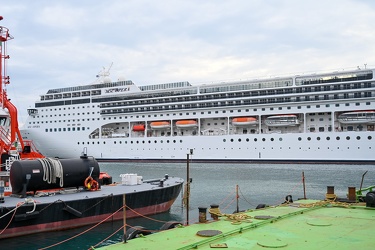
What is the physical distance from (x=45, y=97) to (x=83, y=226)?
206 ft

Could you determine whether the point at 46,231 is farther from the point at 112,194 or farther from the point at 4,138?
the point at 4,138

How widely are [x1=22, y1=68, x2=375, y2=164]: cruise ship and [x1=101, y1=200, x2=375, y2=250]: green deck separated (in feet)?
131

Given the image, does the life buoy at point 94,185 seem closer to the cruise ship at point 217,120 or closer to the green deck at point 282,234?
the green deck at point 282,234

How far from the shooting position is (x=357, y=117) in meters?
48.5

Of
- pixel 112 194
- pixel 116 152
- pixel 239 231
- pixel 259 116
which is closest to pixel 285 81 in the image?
pixel 259 116

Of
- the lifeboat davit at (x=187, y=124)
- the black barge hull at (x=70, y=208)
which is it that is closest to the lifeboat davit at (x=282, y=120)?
the lifeboat davit at (x=187, y=124)

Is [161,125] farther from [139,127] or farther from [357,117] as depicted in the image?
[357,117]

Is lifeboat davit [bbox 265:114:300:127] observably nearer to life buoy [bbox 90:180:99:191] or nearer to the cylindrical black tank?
life buoy [bbox 90:180:99:191]

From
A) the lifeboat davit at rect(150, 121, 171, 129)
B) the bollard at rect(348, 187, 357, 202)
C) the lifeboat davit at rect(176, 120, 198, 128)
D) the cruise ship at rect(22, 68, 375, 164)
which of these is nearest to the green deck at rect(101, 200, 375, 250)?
the bollard at rect(348, 187, 357, 202)

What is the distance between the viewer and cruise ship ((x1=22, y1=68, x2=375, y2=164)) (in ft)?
162

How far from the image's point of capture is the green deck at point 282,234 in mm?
7340

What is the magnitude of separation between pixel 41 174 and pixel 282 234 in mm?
10823

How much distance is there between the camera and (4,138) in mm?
19078

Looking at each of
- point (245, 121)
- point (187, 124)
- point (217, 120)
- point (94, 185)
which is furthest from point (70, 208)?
point (217, 120)
